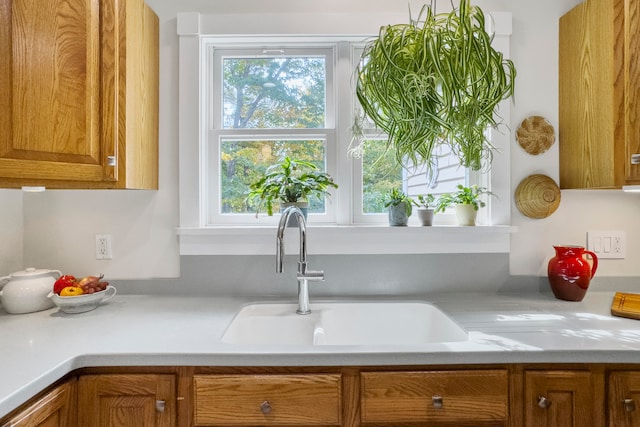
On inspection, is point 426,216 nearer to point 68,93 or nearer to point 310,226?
point 310,226

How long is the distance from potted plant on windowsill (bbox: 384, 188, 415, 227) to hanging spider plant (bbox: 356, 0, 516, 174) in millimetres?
464

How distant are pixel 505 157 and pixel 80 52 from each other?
1.74m

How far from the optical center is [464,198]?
62.8 inches

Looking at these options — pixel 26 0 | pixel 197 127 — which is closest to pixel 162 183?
pixel 197 127

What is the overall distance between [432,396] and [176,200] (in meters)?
1.30

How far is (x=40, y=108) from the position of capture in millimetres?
1151

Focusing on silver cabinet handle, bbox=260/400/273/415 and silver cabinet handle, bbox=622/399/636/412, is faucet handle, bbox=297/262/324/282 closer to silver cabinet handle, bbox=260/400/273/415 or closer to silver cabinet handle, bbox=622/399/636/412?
silver cabinet handle, bbox=260/400/273/415

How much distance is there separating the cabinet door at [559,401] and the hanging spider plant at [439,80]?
26.5 inches

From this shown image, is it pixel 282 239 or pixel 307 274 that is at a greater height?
pixel 282 239

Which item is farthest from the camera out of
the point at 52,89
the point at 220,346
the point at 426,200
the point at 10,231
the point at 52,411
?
the point at 426,200

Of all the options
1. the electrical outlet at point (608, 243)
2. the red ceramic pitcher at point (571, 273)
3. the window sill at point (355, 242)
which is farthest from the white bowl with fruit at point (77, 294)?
the electrical outlet at point (608, 243)

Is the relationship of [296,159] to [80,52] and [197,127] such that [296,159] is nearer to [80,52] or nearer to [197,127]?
[197,127]

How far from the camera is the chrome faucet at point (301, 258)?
1.31 metres

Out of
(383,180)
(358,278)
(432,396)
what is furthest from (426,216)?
(432,396)
